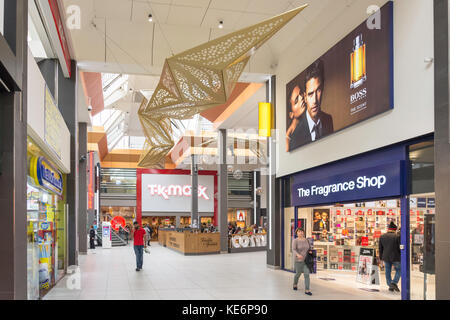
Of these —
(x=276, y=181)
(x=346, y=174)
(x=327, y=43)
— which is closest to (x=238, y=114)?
(x=276, y=181)

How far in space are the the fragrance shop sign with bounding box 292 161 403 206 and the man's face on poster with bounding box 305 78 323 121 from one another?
1.58m

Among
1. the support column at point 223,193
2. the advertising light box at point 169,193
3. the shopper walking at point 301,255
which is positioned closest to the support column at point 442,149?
the shopper walking at point 301,255

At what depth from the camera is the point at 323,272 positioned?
1196 centimetres

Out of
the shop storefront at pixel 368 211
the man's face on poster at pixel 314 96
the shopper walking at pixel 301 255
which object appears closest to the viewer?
the shop storefront at pixel 368 211

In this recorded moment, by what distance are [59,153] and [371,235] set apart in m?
7.74

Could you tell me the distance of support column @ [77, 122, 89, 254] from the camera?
19.0 m

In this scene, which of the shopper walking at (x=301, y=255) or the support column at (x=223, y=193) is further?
the support column at (x=223, y=193)

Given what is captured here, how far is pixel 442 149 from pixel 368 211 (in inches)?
254

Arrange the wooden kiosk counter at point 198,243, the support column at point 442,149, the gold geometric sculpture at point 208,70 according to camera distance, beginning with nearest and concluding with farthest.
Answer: the support column at point 442,149 < the gold geometric sculpture at point 208,70 < the wooden kiosk counter at point 198,243

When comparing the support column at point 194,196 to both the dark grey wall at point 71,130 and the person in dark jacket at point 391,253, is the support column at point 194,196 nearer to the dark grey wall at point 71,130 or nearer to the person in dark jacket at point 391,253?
the dark grey wall at point 71,130

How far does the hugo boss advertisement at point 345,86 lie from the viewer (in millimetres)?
7992

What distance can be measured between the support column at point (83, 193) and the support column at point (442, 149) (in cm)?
1559

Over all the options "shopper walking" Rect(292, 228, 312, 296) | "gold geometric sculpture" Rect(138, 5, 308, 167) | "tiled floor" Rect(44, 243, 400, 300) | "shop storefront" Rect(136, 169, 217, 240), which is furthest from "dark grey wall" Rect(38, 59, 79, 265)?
"shop storefront" Rect(136, 169, 217, 240)
